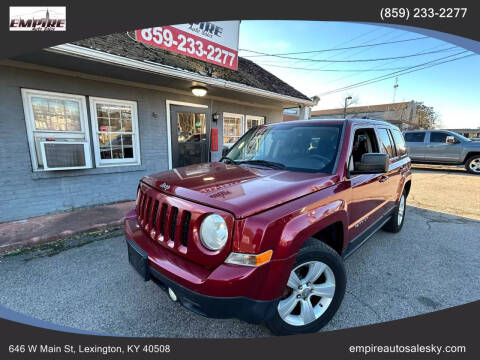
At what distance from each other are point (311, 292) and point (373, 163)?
131 centimetres

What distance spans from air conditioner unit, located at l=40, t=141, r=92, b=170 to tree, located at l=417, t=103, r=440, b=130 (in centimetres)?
4522


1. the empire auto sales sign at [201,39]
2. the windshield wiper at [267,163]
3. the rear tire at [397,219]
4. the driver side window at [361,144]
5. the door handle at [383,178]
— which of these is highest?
the empire auto sales sign at [201,39]

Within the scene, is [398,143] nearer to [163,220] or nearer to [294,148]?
[294,148]

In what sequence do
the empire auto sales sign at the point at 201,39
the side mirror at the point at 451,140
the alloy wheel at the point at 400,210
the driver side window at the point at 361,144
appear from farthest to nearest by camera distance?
the side mirror at the point at 451,140 < the empire auto sales sign at the point at 201,39 < the alloy wheel at the point at 400,210 < the driver side window at the point at 361,144

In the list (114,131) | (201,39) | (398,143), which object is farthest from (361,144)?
(114,131)

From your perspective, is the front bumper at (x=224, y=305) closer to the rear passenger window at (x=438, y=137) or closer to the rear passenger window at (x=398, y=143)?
the rear passenger window at (x=398, y=143)

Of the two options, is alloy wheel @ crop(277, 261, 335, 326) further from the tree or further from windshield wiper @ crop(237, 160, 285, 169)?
the tree

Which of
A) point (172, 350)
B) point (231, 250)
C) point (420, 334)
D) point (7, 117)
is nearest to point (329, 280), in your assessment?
point (420, 334)

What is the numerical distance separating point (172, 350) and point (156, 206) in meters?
1.16

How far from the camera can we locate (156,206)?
6.35ft

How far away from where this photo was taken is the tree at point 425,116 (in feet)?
119

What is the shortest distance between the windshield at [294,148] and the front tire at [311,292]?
83 cm

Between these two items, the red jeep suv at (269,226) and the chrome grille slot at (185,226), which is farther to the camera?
the chrome grille slot at (185,226)

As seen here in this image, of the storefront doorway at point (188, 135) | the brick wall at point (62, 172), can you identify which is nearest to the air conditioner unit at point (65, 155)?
the brick wall at point (62, 172)
